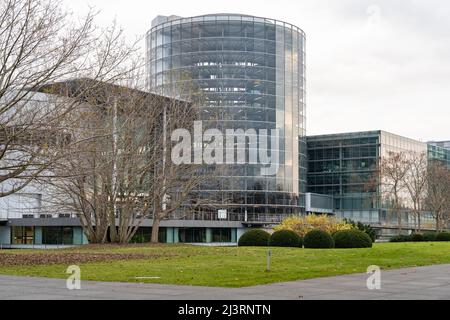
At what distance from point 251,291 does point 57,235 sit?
194ft

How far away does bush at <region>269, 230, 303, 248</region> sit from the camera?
39312mm

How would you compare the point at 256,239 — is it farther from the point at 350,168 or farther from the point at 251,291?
the point at 350,168

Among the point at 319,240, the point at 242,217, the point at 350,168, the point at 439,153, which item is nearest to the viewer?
the point at 319,240

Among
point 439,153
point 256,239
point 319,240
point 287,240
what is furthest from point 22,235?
point 439,153

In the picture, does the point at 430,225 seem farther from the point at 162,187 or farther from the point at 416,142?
the point at 162,187

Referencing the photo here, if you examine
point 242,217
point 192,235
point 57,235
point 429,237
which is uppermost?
point 242,217

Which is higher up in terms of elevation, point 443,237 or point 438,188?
point 438,188

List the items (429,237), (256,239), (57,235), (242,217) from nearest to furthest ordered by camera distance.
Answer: (256,239)
(429,237)
(57,235)
(242,217)

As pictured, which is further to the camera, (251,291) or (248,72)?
(248,72)

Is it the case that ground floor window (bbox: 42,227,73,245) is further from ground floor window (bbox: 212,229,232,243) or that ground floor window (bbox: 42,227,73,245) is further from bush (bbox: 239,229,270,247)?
bush (bbox: 239,229,270,247)

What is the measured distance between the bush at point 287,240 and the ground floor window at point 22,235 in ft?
134

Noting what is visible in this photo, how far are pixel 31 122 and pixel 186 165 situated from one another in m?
25.8

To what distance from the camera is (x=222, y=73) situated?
3314 inches

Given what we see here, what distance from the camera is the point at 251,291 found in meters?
13.9
